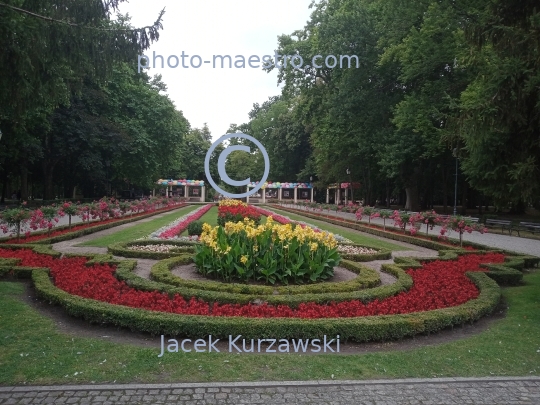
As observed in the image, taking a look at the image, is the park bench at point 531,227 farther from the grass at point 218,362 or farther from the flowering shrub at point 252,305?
the grass at point 218,362

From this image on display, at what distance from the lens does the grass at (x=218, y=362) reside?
465cm

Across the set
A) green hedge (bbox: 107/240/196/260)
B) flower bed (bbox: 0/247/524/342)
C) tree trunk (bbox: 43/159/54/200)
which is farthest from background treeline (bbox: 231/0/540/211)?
tree trunk (bbox: 43/159/54/200)

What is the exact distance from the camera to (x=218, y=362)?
5.04 meters

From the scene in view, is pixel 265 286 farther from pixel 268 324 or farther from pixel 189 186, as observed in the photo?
pixel 189 186

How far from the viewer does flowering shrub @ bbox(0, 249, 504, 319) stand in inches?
257

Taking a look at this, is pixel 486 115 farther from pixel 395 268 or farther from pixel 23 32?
pixel 23 32

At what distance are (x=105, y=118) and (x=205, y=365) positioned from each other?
32.2 metres

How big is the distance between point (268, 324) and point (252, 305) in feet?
3.78

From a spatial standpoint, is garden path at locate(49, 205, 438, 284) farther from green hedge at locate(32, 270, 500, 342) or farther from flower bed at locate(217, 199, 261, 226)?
flower bed at locate(217, 199, 261, 226)

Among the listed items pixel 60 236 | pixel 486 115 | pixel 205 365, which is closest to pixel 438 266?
pixel 486 115

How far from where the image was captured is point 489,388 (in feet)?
15.1

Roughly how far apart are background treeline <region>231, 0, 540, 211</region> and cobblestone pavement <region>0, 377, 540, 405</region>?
15.4ft

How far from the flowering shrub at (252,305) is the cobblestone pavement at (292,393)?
1.88 m

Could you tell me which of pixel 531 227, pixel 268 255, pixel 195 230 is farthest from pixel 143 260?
pixel 531 227
